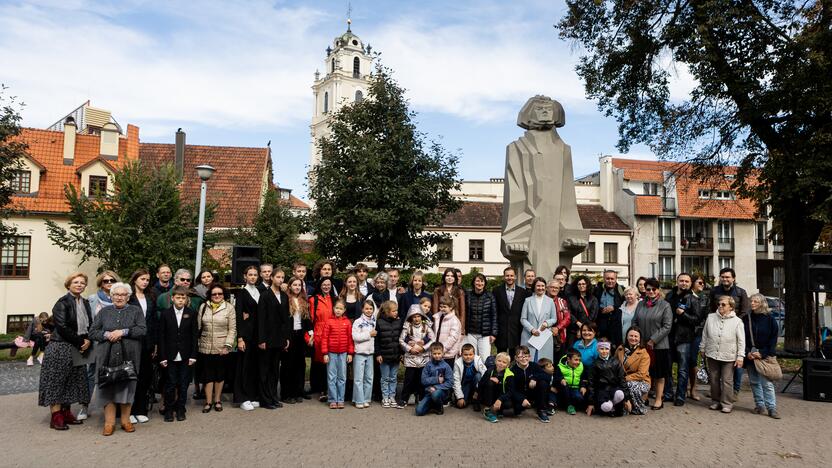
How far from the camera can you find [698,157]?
17125 mm

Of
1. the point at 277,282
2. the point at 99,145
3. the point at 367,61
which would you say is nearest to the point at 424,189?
the point at 277,282

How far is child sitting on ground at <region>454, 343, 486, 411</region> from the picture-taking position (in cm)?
875

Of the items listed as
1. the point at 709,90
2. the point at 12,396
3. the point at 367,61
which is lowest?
the point at 12,396

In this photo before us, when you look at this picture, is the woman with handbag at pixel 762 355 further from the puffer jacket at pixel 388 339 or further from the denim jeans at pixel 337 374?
the denim jeans at pixel 337 374

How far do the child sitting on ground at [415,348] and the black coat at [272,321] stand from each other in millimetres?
1606

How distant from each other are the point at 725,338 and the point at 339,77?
85.0 metres

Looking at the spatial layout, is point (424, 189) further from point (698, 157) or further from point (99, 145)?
point (99, 145)

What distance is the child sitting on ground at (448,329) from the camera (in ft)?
29.2

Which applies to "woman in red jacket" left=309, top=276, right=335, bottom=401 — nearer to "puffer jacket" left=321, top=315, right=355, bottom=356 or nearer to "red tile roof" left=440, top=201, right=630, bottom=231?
"puffer jacket" left=321, top=315, right=355, bottom=356

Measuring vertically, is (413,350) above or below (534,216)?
below

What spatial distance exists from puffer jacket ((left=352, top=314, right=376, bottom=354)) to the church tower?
3207 inches

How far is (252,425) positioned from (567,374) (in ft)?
13.4

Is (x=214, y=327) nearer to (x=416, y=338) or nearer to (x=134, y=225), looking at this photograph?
(x=416, y=338)

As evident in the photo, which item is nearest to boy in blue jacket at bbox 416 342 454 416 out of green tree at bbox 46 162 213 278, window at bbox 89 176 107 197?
green tree at bbox 46 162 213 278
